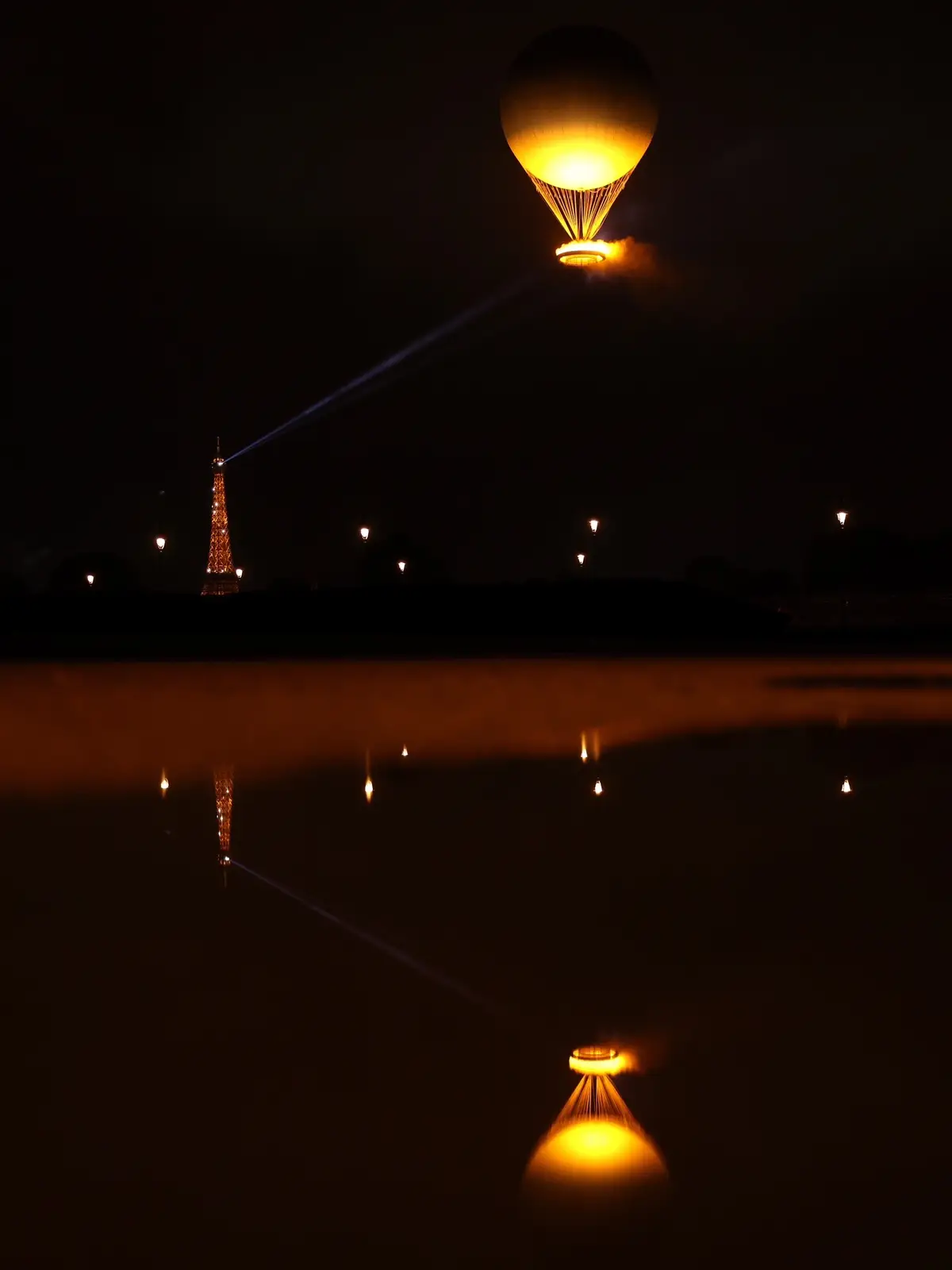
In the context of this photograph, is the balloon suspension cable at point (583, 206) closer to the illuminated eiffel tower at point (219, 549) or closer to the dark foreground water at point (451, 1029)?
the dark foreground water at point (451, 1029)

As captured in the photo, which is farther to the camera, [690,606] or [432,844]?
[690,606]

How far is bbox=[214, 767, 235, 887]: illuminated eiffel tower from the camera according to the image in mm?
8945

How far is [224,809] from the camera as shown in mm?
11289

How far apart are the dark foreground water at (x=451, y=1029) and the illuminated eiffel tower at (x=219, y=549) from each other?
89.0m

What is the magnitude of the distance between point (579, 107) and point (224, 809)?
60.7 ft

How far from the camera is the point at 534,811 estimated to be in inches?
436

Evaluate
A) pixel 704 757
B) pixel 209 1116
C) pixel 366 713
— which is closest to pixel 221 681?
pixel 366 713

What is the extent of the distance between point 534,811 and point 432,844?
164 centimetres

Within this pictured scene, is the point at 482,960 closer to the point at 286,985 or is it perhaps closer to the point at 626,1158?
the point at 286,985

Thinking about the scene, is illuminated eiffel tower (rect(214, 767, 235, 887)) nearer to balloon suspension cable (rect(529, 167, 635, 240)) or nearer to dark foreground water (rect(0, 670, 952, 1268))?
dark foreground water (rect(0, 670, 952, 1268))

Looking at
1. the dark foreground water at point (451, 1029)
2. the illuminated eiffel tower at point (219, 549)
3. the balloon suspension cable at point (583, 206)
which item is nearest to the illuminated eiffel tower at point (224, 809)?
the dark foreground water at point (451, 1029)

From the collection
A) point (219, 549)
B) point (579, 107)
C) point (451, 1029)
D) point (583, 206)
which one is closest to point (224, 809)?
point (451, 1029)

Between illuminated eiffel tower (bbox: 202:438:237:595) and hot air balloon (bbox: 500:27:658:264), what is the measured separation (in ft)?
235

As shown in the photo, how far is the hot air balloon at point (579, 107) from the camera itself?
2606 centimetres
